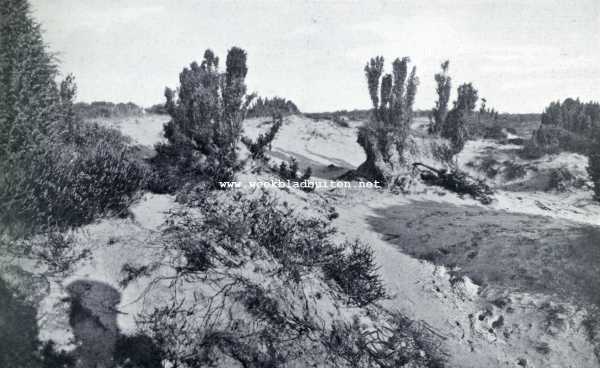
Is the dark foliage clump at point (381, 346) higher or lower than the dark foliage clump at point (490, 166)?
lower

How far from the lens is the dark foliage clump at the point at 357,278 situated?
6.43 meters

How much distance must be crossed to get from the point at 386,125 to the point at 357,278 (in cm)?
984

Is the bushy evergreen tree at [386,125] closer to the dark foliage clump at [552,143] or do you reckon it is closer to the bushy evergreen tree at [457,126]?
the bushy evergreen tree at [457,126]

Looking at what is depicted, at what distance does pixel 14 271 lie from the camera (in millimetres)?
4477

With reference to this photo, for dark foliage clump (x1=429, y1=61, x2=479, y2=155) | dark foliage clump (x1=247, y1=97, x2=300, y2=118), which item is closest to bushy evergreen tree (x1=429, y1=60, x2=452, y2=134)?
dark foliage clump (x1=429, y1=61, x2=479, y2=155)

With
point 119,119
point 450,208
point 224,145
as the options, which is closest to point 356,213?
point 450,208

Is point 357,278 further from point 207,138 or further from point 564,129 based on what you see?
point 564,129

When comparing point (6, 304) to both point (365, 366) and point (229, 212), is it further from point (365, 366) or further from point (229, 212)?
point (365, 366)

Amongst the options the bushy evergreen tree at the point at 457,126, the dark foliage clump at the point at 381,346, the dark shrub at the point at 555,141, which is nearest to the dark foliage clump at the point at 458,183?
the bushy evergreen tree at the point at 457,126

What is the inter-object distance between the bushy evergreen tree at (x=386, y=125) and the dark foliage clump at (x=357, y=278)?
6962 millimetres

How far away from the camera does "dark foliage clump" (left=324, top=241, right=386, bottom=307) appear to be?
6.43 metres

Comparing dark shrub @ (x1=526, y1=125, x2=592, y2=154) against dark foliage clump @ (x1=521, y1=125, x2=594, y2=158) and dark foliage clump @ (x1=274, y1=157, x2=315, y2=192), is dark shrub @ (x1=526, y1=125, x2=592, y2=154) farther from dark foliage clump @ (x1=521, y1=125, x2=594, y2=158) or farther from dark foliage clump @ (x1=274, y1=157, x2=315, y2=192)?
dark foliage clump @ (x1=274, y1=157, x2=315, y2=192)

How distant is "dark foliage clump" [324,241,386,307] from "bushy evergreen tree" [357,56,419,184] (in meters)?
6.96

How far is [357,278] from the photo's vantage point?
6.82m
